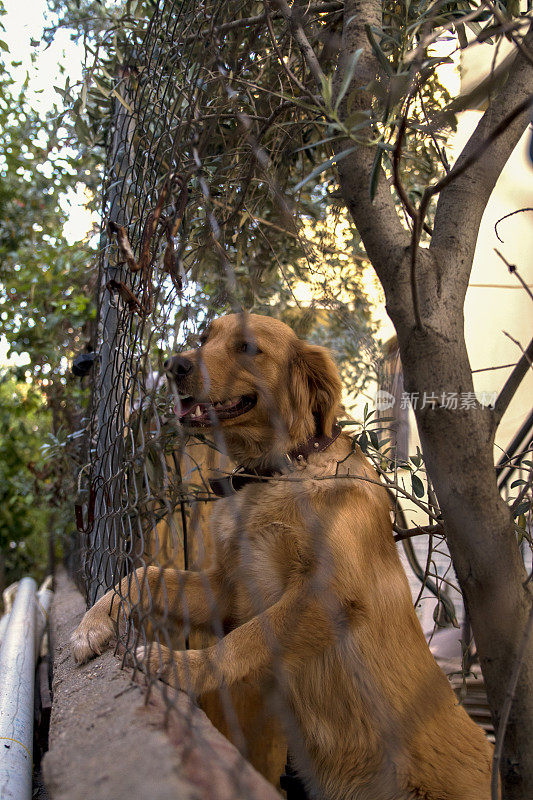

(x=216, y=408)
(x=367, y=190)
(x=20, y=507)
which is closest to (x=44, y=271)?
(x=216, y=408)

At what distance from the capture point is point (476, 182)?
5.13 feet

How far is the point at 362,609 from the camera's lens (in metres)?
1.80

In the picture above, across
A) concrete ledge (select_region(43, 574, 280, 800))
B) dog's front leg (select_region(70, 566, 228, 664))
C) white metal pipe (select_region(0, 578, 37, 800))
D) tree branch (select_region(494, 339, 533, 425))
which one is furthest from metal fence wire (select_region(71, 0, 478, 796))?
tree branch (select_region(494, 339, 533, 425))

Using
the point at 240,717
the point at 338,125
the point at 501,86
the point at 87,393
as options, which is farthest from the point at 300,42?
the point at 87,393

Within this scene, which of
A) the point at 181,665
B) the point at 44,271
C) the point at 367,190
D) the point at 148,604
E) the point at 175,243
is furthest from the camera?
the point at 44,271

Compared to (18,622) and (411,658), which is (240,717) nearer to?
(411,658)

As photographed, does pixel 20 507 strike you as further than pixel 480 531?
Yes

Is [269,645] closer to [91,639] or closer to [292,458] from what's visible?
[91,639]

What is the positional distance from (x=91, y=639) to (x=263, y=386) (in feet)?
3.38

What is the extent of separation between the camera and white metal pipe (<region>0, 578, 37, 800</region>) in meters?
1.79

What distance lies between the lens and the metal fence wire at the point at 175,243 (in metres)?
1.68

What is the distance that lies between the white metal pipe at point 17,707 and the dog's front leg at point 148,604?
15.4 inches

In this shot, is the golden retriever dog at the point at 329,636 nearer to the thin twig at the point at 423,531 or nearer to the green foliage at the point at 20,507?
the thin twig at the point at 423,531

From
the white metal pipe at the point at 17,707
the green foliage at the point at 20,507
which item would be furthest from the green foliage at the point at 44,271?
the green foliage at the point at 20,507
